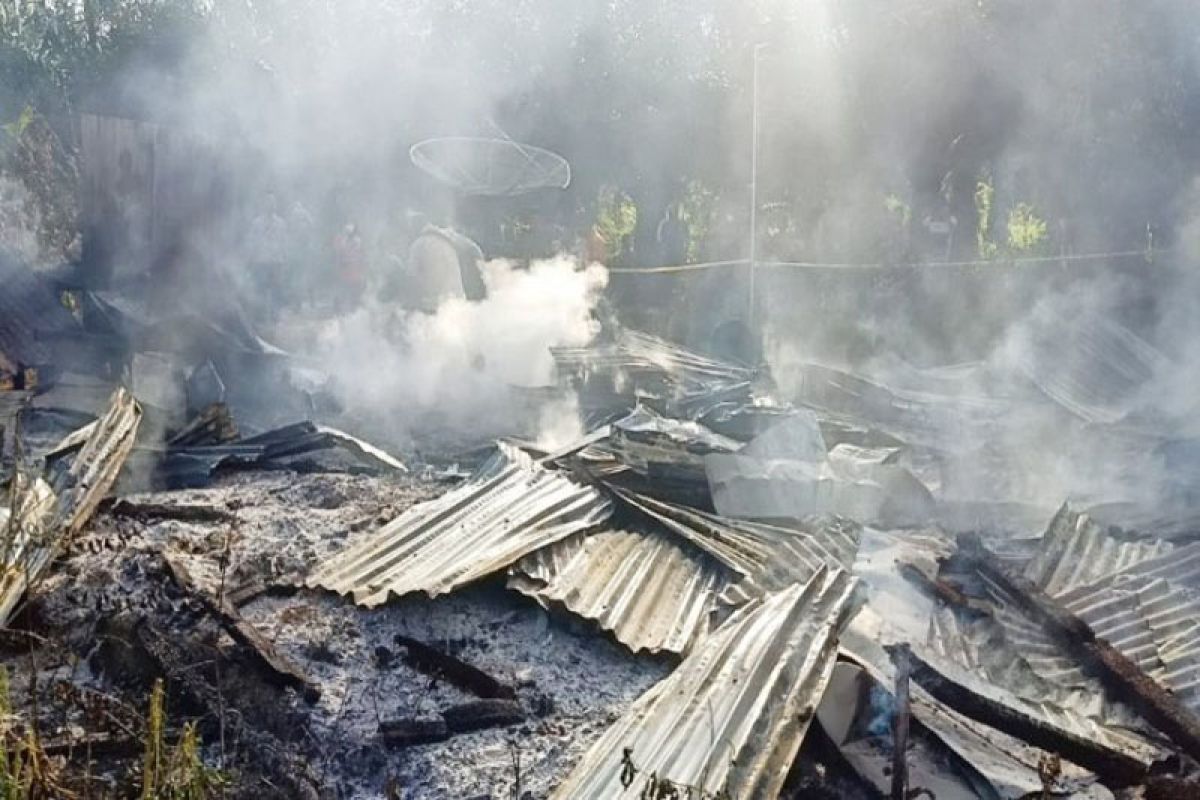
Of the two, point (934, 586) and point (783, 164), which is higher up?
point (783, 164)

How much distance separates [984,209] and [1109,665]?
1595 cm

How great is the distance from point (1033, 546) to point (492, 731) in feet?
14.5

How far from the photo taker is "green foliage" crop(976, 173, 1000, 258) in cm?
1920

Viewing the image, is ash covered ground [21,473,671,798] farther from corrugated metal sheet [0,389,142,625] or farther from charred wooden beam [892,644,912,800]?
charred wooden beam [892,644,912,800]

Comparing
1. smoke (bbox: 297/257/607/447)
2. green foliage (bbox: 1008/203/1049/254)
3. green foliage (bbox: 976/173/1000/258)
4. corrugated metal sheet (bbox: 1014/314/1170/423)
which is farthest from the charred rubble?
green foliage (bbox: 976/173/1000/258)

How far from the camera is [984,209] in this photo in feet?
63.8

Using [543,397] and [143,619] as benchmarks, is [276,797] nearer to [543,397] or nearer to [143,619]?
[143,619]

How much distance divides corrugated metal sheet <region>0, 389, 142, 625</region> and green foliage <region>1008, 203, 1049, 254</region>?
598 inches

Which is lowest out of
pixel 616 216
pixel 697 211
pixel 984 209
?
pixel 616 216

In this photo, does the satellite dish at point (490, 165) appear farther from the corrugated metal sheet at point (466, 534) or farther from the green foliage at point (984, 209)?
the corrugated metal sheet at point (466, 534)

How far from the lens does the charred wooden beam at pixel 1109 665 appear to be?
4.52 metres

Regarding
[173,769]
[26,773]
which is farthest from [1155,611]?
[26,773]

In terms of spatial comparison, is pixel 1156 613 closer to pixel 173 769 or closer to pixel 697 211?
pixel 173 769

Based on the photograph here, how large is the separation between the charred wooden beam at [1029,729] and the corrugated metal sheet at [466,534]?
7.27 feet
